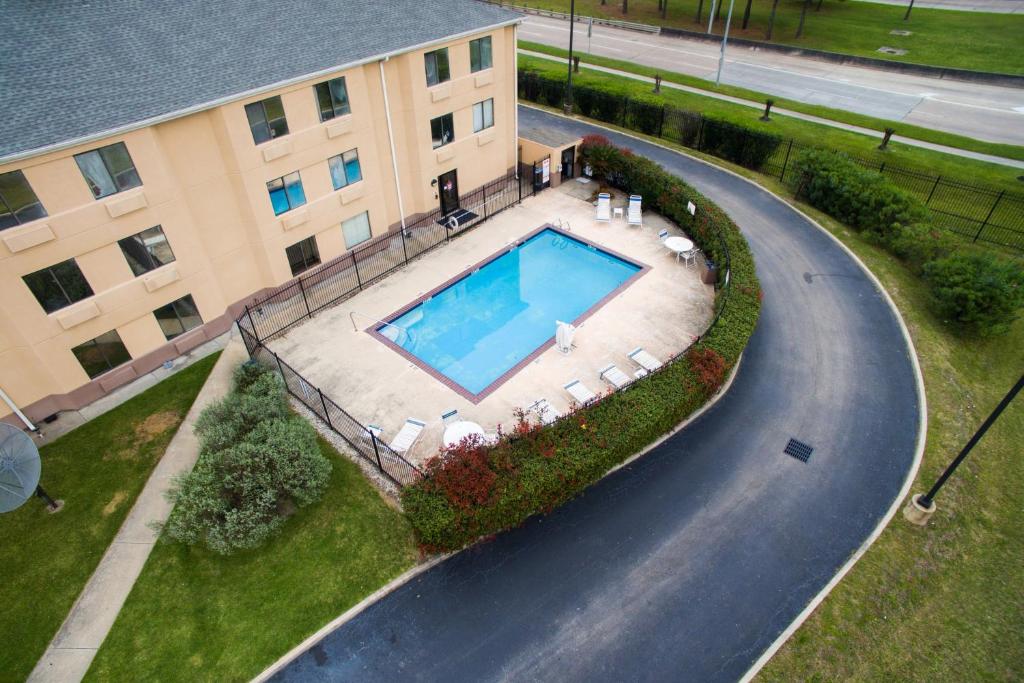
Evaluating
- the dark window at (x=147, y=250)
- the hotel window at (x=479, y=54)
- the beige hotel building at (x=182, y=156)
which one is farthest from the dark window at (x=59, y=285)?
the hotel window at (x=479, y=54)

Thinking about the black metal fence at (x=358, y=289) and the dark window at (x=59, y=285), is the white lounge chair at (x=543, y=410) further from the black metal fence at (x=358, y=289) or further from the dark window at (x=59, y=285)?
the dark window at (x=59, y=285)

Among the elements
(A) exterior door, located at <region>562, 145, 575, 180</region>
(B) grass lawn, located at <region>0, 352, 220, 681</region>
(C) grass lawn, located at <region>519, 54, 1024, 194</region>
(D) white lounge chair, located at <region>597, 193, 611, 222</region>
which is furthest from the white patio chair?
(C) grass lawn, located at <region>519, 54, 1024, 194</region>

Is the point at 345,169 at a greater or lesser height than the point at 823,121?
greater

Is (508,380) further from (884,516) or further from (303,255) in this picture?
(884,516)

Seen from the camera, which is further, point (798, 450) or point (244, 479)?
point (798, 450)

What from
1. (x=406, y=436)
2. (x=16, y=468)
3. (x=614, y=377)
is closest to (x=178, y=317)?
(x=16, y=468)

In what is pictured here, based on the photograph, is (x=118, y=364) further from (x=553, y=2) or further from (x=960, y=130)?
(x=553, y=2)

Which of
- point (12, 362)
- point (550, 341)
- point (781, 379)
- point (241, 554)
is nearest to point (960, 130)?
point (781, 379)

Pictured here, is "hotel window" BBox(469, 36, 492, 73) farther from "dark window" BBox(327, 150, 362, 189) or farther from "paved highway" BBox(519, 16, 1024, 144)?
"paved highway" BBox(519, 16, 1024, 144)
